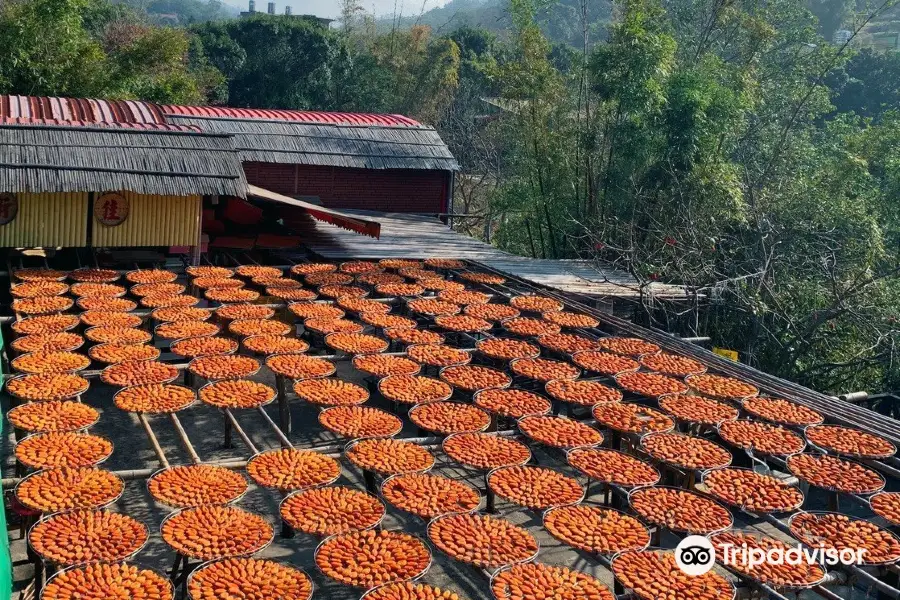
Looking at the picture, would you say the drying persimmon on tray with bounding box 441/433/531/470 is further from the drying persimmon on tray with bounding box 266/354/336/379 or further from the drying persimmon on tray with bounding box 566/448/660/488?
the drying persimmon on tray with bounding box 266/354/336/379

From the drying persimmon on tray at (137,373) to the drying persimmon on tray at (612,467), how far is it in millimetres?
4110

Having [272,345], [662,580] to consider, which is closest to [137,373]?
[272,345]

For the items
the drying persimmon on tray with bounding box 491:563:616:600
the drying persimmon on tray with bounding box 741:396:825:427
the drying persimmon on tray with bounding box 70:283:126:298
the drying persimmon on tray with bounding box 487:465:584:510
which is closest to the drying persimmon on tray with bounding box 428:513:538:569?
the drying persimmon on tray with bounding box 491:563:616:600

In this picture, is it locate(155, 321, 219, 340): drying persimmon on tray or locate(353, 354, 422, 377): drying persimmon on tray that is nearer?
locate(353, 354, 422, 377): drying persimmon on tray

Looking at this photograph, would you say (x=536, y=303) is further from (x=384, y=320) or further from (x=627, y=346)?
(x=384, y=320)

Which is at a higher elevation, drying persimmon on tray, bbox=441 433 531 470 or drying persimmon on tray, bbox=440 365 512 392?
drying persimmon on tray, bbox=440 365 512 392

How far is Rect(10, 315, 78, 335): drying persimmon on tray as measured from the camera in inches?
376

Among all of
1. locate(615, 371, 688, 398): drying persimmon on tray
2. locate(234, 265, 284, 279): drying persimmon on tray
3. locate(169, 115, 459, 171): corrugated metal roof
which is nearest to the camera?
locate(615, 371, 688, 398): drying persimmon on tray

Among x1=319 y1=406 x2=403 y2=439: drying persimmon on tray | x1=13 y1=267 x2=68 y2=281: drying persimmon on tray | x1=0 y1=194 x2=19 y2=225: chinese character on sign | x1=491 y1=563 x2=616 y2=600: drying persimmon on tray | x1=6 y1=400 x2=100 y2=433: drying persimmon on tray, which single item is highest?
x1=0 y1=194 x2=19 y2=225: chinese character on sign

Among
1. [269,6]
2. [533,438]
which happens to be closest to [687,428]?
[533,438]

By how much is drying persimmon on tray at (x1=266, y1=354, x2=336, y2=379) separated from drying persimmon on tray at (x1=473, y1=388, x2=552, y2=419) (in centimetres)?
168

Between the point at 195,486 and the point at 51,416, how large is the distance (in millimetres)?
1886

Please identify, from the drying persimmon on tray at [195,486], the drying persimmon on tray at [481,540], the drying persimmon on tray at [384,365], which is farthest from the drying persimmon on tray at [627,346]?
the drying persimmon on tray at [195,486]

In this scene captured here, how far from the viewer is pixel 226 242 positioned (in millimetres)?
14453
